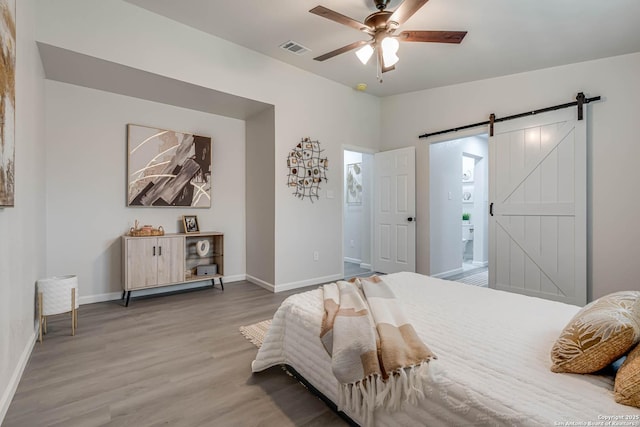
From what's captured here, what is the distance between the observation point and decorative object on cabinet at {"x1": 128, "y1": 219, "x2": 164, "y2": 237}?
356 cm

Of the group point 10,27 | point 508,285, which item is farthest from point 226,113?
point 508,285

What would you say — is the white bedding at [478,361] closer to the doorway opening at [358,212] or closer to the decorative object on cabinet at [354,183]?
the doorway opening at [358,212]

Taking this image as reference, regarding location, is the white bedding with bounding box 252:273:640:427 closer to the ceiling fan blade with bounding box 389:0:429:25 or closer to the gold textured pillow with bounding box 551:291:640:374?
the gold textured pillow with bounding box 551:291:640:374

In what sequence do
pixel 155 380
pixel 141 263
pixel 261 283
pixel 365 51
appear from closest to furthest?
pixel 155 380
pixel 365 51
pixel 141 263
pixel 261 283

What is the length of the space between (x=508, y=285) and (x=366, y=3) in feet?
11.7

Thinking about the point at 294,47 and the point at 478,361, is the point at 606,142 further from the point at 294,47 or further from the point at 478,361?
the point at 294,47

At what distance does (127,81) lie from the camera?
129 inches

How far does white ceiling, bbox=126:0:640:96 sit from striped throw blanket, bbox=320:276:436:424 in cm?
268

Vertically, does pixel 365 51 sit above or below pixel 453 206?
above

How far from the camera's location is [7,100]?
5.21 feet

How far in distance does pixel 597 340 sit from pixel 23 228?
10.3 ft

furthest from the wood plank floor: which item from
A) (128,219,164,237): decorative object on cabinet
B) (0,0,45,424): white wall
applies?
(128,219,164,237): decorative object on cabinet

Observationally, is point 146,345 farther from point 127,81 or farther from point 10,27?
point 127,81

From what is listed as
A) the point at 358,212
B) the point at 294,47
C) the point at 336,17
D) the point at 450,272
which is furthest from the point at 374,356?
the point at 358,212
